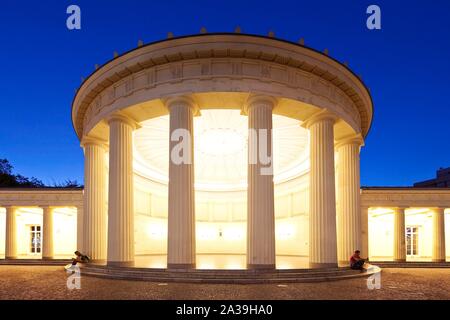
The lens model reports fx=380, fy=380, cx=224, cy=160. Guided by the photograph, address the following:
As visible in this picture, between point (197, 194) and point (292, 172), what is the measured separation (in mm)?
11642

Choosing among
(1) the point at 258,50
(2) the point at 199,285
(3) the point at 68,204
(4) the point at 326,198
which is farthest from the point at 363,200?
(3) the point at 68,204

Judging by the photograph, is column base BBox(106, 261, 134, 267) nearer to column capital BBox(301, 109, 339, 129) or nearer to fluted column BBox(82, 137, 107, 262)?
fluted column BBox(82, 137, 107, 262)

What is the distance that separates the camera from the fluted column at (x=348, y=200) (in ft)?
86.0

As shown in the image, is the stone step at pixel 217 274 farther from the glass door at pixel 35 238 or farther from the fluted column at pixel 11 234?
the glass door at pixel 35 238

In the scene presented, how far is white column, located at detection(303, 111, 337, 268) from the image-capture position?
71.0ft

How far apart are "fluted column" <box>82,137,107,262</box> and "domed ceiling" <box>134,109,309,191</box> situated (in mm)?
4017

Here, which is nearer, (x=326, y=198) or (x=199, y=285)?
(x=199, y=285)

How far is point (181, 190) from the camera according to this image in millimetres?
19875

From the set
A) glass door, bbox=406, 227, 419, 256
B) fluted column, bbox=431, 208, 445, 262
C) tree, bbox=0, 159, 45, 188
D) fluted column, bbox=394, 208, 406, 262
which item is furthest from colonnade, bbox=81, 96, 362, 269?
tree, bbox=0, 159, 45, 188

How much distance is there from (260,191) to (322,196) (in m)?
4.60

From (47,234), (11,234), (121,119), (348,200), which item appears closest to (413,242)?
(348,200)

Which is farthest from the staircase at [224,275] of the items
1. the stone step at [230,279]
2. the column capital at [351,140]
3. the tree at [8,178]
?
the tree at [8,178]

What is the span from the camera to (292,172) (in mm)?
39969
